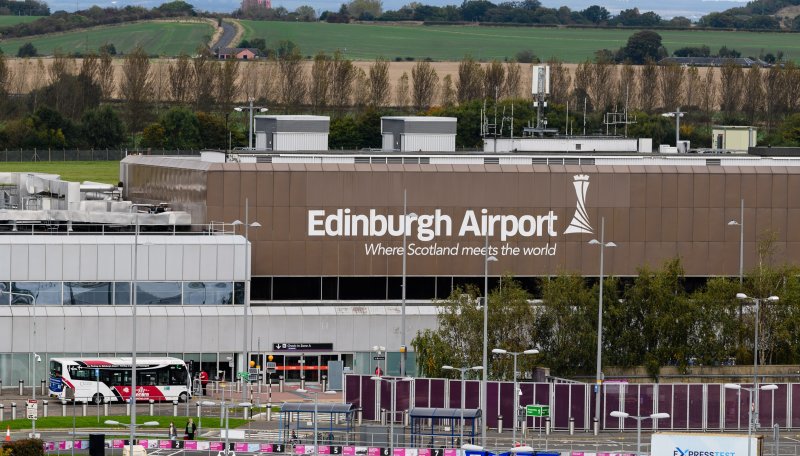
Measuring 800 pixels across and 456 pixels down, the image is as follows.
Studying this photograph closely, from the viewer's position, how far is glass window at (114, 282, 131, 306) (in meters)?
102

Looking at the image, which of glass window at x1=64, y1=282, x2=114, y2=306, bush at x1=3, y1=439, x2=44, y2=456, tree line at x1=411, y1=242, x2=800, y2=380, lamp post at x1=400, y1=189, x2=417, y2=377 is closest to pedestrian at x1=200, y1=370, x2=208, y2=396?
glass window at x1=64, y1=282, x2=114, y2=306

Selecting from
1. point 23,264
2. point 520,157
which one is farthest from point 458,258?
point 23,264

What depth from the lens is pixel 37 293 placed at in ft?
334

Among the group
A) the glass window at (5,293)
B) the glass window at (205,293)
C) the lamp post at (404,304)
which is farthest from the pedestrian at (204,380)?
the glass window at (5,293)

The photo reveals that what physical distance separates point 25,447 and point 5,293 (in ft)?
101

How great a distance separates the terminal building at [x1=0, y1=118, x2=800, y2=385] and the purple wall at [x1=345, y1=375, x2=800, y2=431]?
1827cm

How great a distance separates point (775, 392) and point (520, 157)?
33.6 metres

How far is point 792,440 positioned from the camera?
83.8 metres

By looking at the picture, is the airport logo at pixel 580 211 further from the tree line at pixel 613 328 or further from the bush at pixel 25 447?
the bush at pixel 25 447

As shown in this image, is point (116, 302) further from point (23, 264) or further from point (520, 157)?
point (520, 157)

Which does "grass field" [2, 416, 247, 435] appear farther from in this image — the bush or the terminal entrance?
the terminal entrance

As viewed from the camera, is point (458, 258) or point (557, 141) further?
point (557, 141)

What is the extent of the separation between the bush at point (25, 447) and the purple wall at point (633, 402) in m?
20.5

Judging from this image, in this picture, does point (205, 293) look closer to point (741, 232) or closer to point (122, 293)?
point (122, 293)
